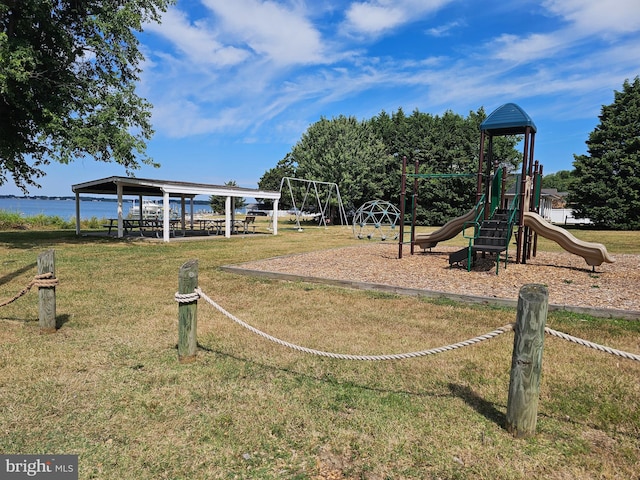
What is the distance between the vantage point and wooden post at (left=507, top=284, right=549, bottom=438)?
110 inches

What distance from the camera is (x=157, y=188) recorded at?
18875 millimetres

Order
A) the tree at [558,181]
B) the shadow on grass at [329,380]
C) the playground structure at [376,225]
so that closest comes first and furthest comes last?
the shadow on grass at [329,380]
the playground structure at [376,225]
the tree at [558,181]

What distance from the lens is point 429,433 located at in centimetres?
297

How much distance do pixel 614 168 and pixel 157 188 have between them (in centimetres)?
3334

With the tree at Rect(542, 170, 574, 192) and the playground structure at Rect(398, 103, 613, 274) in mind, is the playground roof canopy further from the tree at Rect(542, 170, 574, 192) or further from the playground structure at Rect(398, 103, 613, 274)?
the tree at Rect(542, 170, 574, 192)

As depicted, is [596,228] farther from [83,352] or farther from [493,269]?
[83,352]

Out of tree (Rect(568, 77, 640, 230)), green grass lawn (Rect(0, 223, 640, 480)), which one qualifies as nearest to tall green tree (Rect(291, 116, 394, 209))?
tree (Rect(568, 77, 640, 230))

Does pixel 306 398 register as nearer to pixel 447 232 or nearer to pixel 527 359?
pixel 527 359

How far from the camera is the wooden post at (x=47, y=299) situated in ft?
15.9

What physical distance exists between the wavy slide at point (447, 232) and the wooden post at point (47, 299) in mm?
9884

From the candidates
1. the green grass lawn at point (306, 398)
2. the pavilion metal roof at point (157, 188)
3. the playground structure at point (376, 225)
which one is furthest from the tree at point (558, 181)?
the green grass lawn at point (306, 398)

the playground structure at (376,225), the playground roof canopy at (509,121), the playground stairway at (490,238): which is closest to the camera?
the playground stairway at (490,238)

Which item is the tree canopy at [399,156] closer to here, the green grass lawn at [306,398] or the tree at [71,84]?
the tree at [71,84]

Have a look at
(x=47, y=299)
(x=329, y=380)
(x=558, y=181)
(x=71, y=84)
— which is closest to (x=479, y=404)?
(x=329, y=380)
